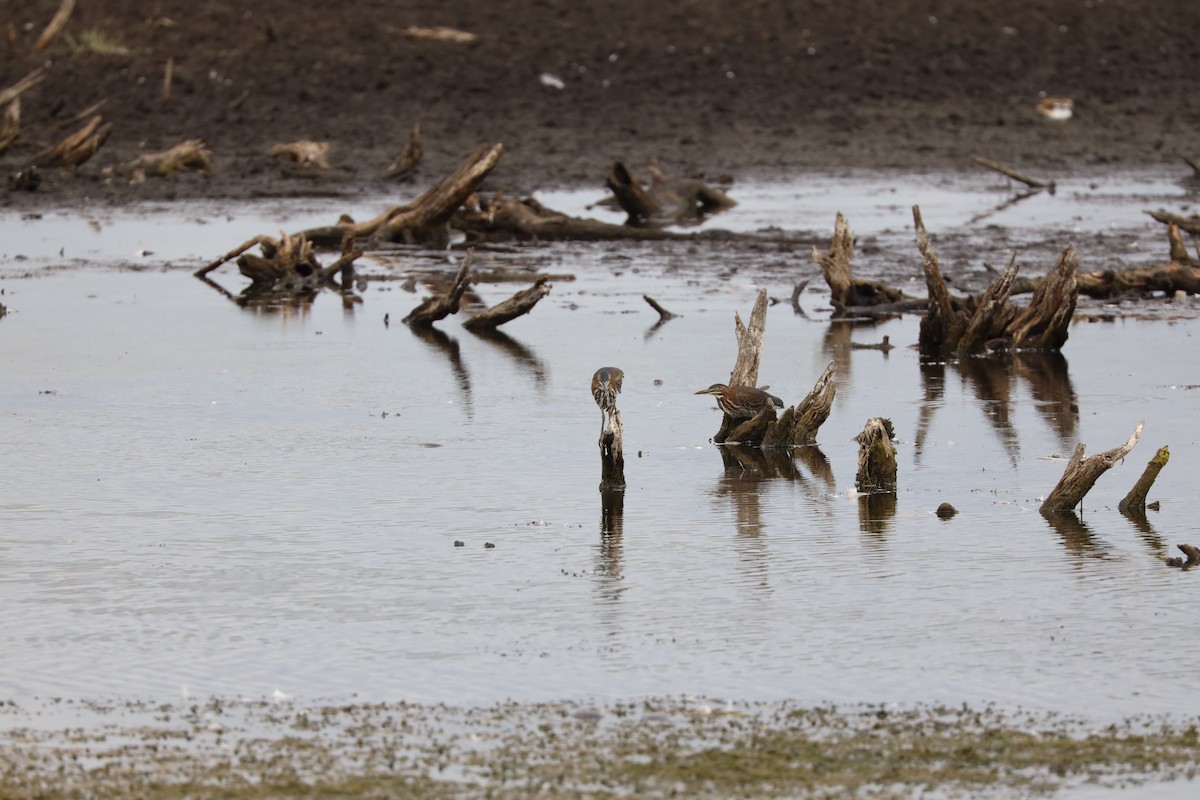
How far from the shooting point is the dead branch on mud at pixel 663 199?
22.3 meters

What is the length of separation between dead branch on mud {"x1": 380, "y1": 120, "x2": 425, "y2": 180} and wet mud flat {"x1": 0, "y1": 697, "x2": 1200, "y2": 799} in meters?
19.1

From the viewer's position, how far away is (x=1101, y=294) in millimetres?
16594

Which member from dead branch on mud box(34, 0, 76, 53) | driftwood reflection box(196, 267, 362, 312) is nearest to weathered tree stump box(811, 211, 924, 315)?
driftwood reflection box(196, 267, 362, 312)

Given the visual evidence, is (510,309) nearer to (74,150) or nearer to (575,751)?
(575,751)

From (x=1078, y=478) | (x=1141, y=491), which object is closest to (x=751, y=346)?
(x=1078, y=478)

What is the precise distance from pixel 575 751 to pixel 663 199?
17830 millimetres

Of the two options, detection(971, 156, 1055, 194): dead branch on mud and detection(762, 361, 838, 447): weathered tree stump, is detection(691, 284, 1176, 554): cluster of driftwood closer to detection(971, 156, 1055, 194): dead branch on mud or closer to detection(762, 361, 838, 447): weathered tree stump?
detection(762, 361, 838, 447): weathered tree stump

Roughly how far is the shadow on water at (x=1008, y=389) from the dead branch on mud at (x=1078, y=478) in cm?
114

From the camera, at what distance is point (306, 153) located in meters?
27.6

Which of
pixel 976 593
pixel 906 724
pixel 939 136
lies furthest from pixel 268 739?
pixel 939 136

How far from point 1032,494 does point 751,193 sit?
1623 centimetres

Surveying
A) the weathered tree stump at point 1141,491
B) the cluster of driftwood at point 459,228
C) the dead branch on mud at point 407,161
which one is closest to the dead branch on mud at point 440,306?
the cluster of driftwood at point 459,228

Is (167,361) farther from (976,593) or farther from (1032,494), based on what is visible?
(976,593)

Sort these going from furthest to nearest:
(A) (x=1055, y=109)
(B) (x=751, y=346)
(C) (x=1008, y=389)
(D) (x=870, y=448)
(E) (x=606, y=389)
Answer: (A) (x=1055, y=109)
(C) (x=1008, y=389)
(B) (x=751, y=346)
(D) (x=870, y=448)
(E) (x=606, y=389)
